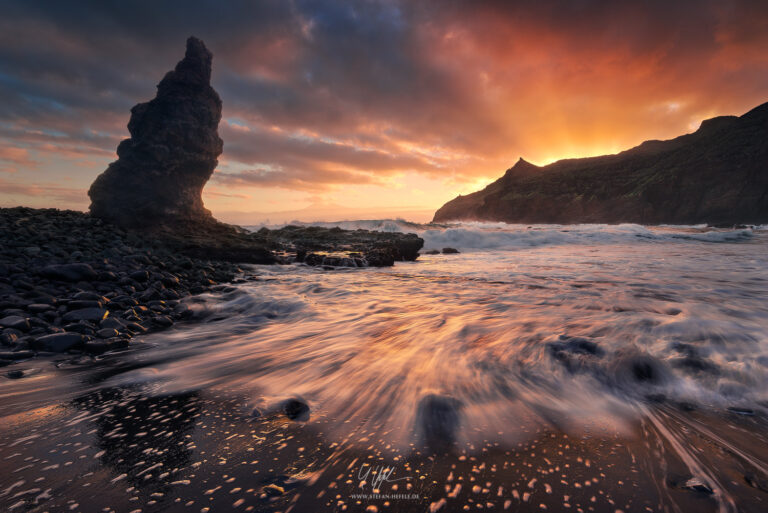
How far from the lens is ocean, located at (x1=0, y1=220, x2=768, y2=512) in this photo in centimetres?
168

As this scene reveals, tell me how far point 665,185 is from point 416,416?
84083 mm

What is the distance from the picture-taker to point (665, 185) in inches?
2425

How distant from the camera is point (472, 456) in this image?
201 centimetres

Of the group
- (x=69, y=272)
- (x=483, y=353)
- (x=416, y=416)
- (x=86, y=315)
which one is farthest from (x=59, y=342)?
(x=483, y=353)

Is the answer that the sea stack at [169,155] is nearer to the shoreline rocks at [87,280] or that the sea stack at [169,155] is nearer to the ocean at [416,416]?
the shoreline rocks at [87,280]

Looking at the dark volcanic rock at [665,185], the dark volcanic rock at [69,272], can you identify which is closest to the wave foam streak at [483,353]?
the dark volcanic rock at [69,272]

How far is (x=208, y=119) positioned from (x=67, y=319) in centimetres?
1416

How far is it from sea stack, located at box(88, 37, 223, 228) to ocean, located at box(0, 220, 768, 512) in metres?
11.5

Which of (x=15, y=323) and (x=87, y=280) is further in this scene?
(x=87, y=280)

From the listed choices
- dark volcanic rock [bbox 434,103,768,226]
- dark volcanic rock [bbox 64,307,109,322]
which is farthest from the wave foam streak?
dark volcanic rock [bbox 434,103,768,226]

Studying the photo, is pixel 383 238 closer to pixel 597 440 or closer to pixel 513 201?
pixel 597 440

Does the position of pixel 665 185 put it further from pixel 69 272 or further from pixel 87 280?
pixel 69 272

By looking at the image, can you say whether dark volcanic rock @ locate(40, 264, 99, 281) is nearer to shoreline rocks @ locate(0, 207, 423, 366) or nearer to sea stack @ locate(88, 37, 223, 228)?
shoreline rocks @ locate(0, 207, 423, 366)

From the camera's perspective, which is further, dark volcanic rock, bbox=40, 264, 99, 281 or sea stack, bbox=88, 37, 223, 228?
sea stack, bbox=88, 37, 223, 228
